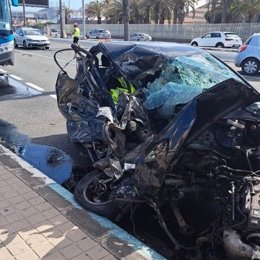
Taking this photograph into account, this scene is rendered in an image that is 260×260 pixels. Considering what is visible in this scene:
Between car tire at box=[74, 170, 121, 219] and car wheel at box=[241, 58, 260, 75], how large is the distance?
41.8 feet

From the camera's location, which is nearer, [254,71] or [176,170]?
[176,170]

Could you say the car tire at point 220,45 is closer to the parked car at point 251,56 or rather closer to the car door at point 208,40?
the car door at point 208,40

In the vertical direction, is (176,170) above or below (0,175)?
above

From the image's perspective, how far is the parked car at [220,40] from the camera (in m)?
34.3

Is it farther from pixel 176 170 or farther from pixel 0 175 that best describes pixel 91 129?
pixel 176 170

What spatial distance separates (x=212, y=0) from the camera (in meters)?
48.4

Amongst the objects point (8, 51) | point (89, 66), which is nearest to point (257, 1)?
point (8, 51)

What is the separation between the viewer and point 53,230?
356 centimetres

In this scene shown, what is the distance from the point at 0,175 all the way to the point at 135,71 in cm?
209

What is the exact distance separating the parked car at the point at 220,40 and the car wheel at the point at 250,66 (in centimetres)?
1926

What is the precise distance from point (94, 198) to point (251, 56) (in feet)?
42.9

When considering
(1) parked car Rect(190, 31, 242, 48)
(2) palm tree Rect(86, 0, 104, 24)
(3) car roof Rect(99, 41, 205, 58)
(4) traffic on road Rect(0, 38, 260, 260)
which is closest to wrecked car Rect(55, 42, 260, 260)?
(4) traffic on road Rect(0, 38, 260, 260)

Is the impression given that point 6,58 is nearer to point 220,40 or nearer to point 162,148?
point 162,148

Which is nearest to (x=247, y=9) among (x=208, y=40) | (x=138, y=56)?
(x=208, y=40)
